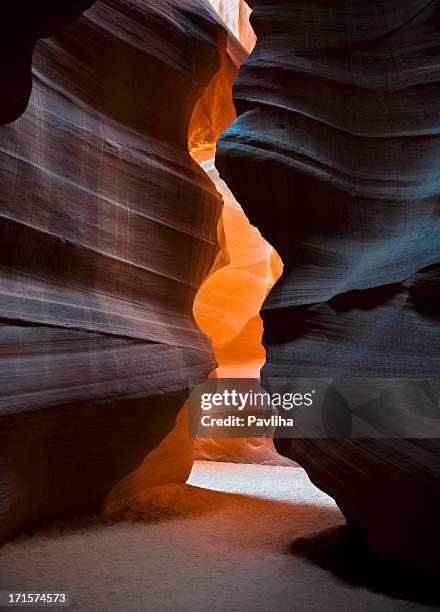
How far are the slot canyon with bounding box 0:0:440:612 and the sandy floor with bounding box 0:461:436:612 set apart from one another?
3 centimetres

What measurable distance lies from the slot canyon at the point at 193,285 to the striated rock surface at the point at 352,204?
15 millimetres

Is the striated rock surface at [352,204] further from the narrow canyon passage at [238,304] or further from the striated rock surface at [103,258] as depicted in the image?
the narrow canyon passage at [238,304]

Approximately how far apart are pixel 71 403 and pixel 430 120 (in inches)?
134

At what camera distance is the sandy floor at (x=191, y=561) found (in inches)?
123

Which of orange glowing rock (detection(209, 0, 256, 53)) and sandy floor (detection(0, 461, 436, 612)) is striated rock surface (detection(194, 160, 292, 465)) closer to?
orange glowing rock (detection(209, 0, 256, 53))

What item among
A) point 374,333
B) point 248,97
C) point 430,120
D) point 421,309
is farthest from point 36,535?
point 430,120

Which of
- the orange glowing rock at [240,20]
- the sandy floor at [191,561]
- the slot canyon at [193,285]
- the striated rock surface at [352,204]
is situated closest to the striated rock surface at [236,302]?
the orange glowing rock at [240,20]

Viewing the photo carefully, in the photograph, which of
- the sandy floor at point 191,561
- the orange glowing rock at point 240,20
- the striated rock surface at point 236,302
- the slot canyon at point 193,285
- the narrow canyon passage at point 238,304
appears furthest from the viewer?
the orange glowing rock at point 240,20

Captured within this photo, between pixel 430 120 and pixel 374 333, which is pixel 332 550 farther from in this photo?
pixel 430 120

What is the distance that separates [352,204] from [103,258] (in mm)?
2189

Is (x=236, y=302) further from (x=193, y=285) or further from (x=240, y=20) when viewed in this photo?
(x=240, y=20)

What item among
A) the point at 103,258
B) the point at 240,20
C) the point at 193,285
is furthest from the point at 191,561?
the point at 240,20

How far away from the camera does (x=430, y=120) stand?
163 inches

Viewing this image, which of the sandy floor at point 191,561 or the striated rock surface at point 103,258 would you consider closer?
the sandy floor at point 191,561
